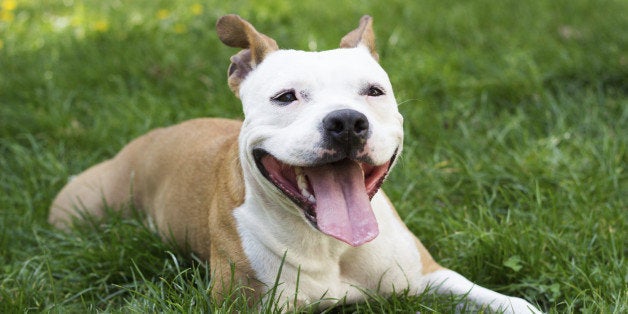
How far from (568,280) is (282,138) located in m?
1.50

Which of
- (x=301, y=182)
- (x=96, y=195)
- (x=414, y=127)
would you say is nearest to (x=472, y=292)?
(x=301, y=182)

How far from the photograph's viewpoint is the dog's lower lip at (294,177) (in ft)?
9.30

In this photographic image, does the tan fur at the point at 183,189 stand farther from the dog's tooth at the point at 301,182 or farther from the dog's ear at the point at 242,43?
the dog's tooth at the point at 301,182

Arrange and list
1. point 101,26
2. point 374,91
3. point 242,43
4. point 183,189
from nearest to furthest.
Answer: point 374,91
point 242,43
point 183,189
point 101,26

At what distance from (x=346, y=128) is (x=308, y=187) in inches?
13.0

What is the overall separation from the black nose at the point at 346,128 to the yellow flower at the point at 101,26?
4.63m

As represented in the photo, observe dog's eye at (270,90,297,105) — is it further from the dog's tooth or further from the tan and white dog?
the dog's tooth

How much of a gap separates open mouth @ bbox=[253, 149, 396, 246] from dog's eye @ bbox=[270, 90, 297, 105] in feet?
0.64

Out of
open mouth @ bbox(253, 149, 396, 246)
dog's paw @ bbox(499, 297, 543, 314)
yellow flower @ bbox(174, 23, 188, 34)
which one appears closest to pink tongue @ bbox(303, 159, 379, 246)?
open mouth @ bbox(253, 149, 396, 246)

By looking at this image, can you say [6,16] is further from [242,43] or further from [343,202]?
[343,202]

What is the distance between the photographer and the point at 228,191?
334 centimetres

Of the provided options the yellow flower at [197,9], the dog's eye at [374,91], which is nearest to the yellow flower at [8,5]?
→ the yellow flower at [197,9]

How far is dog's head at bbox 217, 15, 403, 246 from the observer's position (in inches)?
106

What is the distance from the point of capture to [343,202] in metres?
2.82
